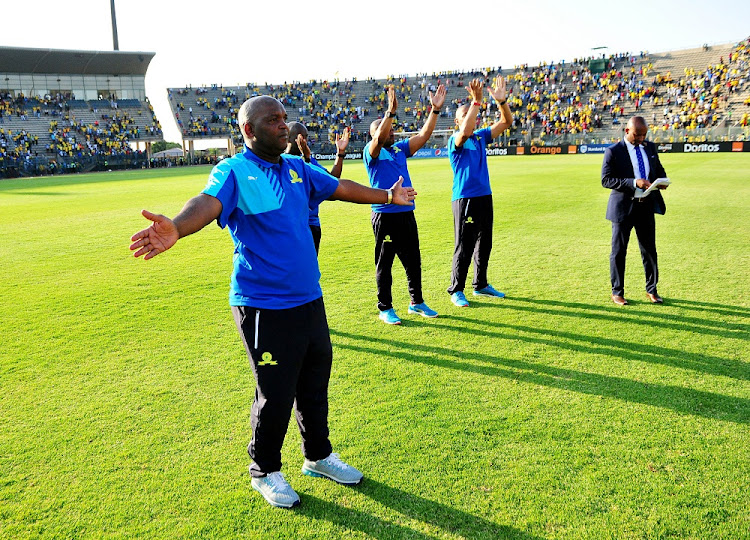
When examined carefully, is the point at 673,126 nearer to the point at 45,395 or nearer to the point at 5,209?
the point at 5,209

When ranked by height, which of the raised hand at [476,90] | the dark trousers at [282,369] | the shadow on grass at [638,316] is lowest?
the shadow on grass at [638,316]

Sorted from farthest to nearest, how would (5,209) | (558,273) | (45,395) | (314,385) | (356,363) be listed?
(5,209) < (558,273) < (356,363) < (45,395) < (314,385)

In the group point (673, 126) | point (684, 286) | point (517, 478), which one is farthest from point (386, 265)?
point (673, 126)

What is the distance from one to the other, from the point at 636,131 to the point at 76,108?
201 ft

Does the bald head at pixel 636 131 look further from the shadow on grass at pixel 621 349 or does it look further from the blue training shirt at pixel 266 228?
the blue training shirt at pixel 266 228

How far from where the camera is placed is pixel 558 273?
8.09 metres

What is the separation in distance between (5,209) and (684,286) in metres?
19.9

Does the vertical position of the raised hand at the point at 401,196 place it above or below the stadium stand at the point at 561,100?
below

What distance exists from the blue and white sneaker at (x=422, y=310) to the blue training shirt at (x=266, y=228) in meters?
3.33

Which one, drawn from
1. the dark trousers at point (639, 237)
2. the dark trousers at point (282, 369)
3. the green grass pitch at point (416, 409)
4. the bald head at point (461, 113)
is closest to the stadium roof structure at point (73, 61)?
the green grass pitch at point (416, 409)

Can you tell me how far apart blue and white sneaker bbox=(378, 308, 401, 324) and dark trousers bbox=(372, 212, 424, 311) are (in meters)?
0.06

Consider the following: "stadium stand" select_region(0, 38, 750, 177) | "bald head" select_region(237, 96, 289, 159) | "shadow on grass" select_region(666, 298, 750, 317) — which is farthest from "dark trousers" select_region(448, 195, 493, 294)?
"stadium stand" select_region(0, 38, 750, 177)

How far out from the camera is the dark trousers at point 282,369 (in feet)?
10.1

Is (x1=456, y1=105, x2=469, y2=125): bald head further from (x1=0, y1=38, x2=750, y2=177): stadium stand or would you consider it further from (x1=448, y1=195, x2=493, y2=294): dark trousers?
(x1=0, y1=38, x2=750, y2=177): stadium stand
